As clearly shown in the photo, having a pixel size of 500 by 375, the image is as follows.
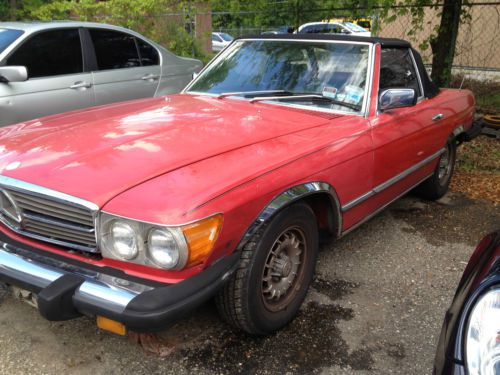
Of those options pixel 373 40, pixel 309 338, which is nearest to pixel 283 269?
pixel 309 338

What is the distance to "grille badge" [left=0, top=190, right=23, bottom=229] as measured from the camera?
237cm

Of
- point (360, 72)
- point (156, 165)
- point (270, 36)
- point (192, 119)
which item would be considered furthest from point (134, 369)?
point (270, 36)

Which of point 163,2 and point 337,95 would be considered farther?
point 163,2

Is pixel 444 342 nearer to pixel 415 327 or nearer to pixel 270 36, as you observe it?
pixel 415 327

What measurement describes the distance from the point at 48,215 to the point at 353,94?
223 centimetres

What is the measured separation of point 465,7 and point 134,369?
825 cm

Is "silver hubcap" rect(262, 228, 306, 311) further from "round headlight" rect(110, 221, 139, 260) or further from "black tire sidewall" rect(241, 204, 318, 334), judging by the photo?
"round headlight" rect(110, 221, 139, 260)

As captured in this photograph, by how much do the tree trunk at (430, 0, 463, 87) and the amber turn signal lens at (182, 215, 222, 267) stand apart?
6.78 m

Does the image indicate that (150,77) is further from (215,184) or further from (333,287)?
(215,184)

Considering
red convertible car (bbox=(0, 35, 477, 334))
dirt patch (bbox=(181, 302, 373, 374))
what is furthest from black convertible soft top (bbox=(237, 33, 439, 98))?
dirt patch (bbox=(181, 302, 373, 374))

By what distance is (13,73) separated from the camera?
181 inches

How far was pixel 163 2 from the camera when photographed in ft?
35.4

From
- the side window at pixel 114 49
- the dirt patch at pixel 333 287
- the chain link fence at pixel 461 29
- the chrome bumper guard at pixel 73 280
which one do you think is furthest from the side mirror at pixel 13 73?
the chain link fence at pixel 461 29

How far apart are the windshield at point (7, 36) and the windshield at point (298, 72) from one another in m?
2.43
